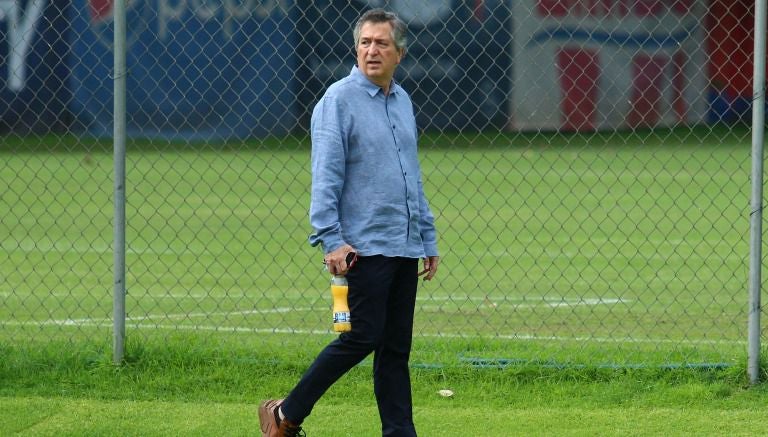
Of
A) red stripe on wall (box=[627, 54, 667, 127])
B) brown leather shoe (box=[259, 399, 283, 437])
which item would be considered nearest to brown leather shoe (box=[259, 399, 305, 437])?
brown leather shoe (box=[259, 399, 283, 437])

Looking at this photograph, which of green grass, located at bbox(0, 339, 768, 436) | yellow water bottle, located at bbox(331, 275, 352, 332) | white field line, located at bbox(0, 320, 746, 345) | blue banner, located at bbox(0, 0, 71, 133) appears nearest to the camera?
yellow water bottle, located at bbox(331, 275, 352, 332)

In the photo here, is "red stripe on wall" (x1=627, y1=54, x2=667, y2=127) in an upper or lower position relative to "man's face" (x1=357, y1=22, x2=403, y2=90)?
upper

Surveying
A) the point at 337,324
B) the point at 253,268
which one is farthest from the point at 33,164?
the point at 337,324

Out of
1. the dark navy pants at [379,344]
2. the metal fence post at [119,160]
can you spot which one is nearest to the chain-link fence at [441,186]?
the metal fence post at [119,160]

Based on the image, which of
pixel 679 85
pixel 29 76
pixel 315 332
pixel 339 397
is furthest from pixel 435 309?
pixel 679 85

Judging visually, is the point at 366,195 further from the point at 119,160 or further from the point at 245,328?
the point at 245,328

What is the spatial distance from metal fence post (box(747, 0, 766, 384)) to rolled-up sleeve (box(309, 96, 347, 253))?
245cm

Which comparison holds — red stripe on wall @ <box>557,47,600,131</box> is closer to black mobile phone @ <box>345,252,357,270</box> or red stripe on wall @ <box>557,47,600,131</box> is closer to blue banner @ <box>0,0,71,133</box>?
blue banner @ <box>0,0,71,133</box>

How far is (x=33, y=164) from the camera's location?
21.9m

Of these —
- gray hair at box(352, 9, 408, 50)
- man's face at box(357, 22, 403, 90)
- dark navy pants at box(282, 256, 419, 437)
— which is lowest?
dark navy pants at box(282, 256, 419, 437)

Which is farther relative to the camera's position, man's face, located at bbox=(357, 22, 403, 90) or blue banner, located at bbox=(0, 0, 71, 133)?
blue banner, located at bbox=(0, 0, 71, 133)

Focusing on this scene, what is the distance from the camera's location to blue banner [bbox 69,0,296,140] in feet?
82.7

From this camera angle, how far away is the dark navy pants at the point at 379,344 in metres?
5.05

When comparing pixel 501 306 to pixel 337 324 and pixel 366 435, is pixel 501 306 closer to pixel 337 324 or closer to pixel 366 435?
pixel 366 435
